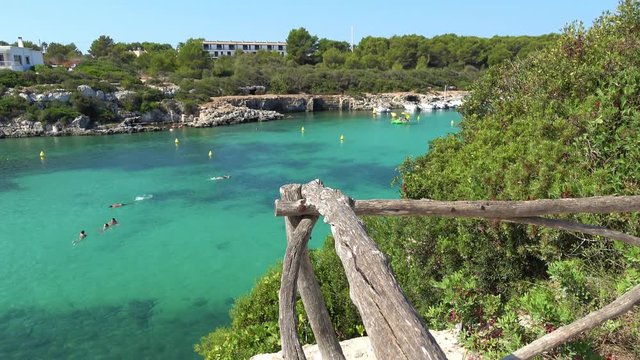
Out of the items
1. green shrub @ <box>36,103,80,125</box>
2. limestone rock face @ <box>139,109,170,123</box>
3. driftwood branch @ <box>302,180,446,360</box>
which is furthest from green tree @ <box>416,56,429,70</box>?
driftwood branch @ <box>302,180,446,360</box>

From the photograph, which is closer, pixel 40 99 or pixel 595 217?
pixel 595 217

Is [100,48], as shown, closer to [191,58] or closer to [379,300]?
[191,58]

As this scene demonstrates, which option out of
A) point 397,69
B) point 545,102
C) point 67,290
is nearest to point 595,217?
point 545,102

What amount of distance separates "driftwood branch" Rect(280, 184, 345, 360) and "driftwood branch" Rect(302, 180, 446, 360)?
466 mm

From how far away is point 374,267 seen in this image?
6.49ft

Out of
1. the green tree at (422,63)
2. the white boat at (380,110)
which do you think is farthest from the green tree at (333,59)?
the white boat at (380,110)

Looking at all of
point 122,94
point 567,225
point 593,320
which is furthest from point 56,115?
point 593,320

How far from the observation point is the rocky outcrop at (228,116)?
46.9 meters

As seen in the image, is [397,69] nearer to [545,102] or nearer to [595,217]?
[545,102]

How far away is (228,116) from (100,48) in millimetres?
41115

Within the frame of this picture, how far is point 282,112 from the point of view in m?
59.3

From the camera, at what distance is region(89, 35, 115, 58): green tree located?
247 feet

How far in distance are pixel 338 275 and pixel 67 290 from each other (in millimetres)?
9855

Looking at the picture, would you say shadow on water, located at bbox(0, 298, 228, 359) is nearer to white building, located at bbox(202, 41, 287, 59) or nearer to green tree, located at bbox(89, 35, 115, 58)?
green tree, located at bbox(89, 35, 115, 58)
